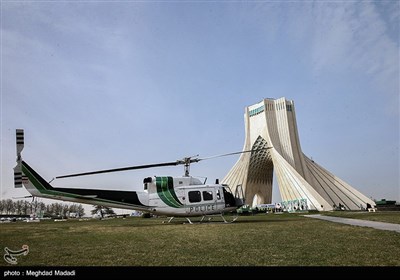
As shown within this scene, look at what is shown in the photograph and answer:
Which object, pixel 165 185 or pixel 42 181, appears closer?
pixel 42 181

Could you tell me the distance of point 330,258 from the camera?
567 cm

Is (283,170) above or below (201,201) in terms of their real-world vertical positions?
above

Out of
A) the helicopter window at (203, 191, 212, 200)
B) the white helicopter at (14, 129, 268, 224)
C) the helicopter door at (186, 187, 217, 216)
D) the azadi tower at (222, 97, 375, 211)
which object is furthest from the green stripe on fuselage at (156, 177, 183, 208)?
the azadi tower at (222, 97, 375, 211)

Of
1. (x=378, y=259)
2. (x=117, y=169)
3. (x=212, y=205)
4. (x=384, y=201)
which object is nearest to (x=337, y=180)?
(x=384, y=201)

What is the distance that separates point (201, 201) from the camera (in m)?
18.5

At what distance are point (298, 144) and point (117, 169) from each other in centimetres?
6114

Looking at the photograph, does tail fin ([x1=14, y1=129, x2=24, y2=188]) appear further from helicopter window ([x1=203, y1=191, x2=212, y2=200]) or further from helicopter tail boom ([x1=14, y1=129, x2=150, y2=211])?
helicopter window ([x1=203, y1=191, x2=212, y2=200])

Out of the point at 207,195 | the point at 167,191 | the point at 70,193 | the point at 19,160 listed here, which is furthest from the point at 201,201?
the point at 19,160

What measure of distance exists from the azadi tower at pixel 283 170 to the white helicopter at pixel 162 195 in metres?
40.8

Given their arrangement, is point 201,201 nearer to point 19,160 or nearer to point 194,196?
point 194,196

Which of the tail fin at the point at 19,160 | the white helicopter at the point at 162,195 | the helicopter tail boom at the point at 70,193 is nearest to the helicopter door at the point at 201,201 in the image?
the white helicopter at the point at 162,195

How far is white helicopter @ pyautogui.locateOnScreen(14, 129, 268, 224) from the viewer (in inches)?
579

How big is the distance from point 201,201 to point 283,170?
49389mm
